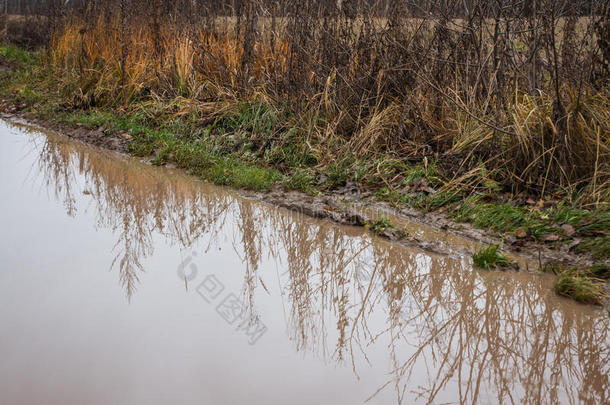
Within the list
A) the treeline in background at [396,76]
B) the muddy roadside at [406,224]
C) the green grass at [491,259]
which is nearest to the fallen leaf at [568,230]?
the muddy roadside at [406,224]

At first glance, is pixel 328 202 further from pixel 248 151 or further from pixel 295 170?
pixel 248 151

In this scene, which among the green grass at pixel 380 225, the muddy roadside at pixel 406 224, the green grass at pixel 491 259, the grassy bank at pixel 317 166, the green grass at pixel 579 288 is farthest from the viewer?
the green grass at pixel 380 225

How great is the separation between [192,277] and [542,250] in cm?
252

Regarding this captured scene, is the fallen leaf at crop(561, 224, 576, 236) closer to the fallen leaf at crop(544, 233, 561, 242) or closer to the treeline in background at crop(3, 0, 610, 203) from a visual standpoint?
the fallen leaf at crop(544, 233, 561, 242)

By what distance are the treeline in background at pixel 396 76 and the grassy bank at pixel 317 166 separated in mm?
50

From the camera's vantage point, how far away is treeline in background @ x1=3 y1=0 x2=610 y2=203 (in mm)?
4918

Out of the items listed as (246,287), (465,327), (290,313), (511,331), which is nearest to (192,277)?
(246,287)

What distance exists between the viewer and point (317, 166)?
5.96m

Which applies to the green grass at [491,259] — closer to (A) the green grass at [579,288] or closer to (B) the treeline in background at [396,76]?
(A) the green grass at [579,288]

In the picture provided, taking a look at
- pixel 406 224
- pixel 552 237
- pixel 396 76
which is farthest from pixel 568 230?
pixel 396 76

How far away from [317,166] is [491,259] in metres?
2.45

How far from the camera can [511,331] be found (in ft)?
10.5

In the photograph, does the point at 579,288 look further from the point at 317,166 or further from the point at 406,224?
the point at 317,166

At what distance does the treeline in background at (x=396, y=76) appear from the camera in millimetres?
4918
